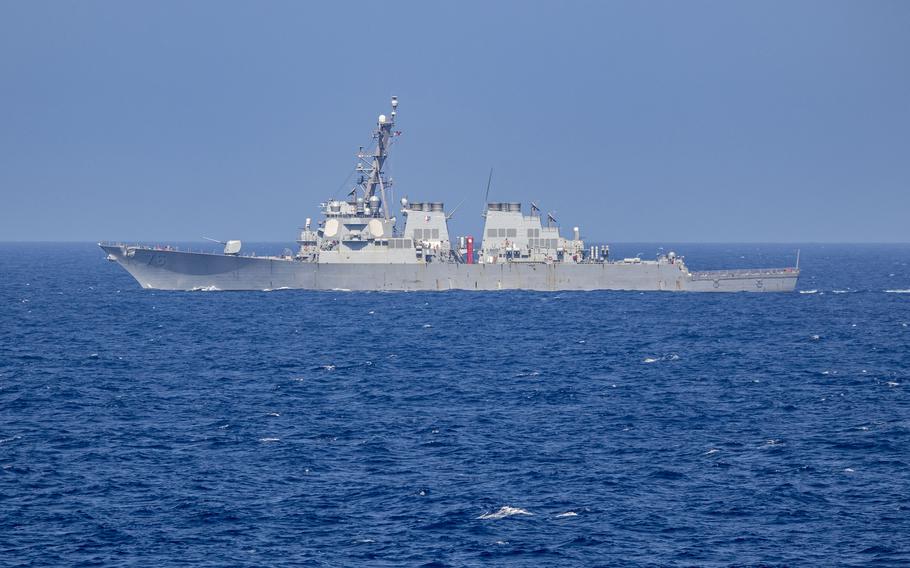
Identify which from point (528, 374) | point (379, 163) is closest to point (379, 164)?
point (379, 163)

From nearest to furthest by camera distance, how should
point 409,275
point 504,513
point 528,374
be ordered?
1. point 504,513
2. point 528,374
3. point 409,275

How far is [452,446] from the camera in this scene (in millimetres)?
30891

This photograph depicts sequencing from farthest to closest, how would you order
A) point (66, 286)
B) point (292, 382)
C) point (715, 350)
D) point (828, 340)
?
point (66, 286)
point (828, 340)
point (715, 350)
point (292, 382)

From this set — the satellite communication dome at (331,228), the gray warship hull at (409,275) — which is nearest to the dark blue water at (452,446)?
the gray warship hull at (409,275)

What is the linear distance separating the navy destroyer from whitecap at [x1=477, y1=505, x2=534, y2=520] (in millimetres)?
55271

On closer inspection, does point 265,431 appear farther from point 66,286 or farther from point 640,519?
point 66,286

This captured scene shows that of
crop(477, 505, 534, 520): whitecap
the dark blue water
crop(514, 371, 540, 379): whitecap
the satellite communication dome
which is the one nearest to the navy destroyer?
the satellite communication dome

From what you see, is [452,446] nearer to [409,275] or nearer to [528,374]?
[528,374]

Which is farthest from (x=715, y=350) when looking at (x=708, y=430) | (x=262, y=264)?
(x=262, y=264)

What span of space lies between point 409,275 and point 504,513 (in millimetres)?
56288

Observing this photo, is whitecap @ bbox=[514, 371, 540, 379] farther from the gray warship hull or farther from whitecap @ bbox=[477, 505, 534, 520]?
the gray warship hull

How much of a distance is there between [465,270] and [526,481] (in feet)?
181

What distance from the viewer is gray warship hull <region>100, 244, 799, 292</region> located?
79.6 meters

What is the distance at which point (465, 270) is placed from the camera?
8200 cm
